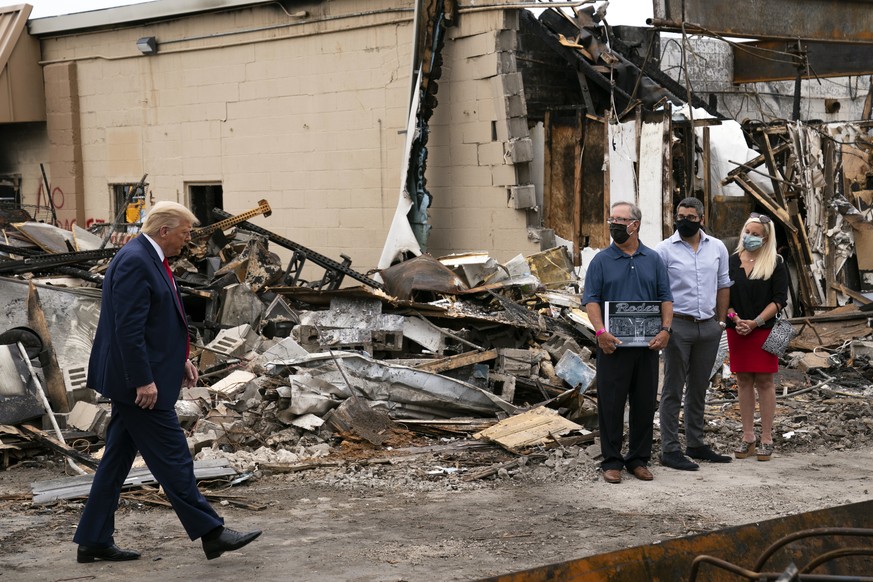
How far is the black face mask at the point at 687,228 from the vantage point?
304 inches

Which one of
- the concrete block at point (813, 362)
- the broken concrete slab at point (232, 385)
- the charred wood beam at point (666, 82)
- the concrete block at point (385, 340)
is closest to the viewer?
the broken concrete slab at point (232, 385)

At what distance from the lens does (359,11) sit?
571 inches

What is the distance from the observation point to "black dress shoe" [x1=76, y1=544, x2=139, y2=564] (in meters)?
5.55

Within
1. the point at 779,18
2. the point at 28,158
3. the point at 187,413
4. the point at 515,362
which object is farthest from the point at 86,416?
the point at 28,158

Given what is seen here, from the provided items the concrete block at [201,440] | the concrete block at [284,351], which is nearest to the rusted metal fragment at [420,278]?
the concrete block at [284,351]

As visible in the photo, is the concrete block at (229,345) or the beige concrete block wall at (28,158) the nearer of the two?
the concrete block at (229,345)

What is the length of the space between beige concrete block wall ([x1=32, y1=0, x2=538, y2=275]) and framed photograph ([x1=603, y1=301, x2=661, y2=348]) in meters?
5.91

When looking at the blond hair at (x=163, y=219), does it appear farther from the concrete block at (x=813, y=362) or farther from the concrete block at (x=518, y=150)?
the concrete block at (x=518, y=150)

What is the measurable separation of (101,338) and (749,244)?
15.7 ft

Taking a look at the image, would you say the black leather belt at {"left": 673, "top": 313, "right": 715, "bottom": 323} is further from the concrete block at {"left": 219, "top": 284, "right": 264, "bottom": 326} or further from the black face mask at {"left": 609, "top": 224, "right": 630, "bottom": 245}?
the concrete block at {"left": 219, "top": 284, "right": 264, "bottom": 326}

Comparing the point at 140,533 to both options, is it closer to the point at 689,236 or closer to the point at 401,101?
the point at 689,236

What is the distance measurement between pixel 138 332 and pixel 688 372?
13.9 feet

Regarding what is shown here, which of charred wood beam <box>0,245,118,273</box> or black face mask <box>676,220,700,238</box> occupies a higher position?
black face mask <box>676,220,700,238</box>

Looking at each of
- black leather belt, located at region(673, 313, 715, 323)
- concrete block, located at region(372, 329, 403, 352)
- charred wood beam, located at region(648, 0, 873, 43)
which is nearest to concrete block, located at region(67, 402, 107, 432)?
concrete block, located at region(372, 329, 403, 352)
